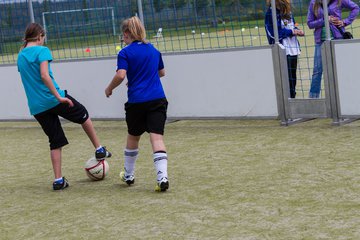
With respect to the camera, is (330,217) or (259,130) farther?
(259,130)

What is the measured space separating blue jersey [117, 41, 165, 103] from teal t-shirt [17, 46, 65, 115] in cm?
89

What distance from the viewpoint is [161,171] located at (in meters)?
7.00

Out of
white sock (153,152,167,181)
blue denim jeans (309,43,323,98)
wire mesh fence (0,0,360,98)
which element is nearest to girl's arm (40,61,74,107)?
white sock (153,152,167,181)

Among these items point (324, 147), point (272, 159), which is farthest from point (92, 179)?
point (324, 147)

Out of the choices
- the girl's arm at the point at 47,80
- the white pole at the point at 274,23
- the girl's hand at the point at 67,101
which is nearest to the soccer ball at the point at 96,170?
the girl's hand at the point at 67,101

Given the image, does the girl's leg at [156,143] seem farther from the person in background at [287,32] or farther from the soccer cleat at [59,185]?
the person in background at [287,32]

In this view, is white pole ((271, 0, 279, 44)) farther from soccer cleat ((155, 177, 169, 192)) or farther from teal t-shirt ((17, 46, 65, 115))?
soccer cleat ((155, 177, 169, 192))

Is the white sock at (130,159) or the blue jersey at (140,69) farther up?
the blue jersey at (140,69)

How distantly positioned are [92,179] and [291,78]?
3.57 meters

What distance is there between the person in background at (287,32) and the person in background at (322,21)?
0.25 metres

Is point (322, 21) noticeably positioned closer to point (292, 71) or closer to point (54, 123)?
point (292, 71)

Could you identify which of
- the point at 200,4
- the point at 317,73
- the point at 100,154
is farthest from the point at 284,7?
the point at 100,154

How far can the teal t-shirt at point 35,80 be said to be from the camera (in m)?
7.57

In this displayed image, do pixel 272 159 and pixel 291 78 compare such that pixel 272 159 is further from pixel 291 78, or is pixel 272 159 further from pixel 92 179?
pixel 291 78
